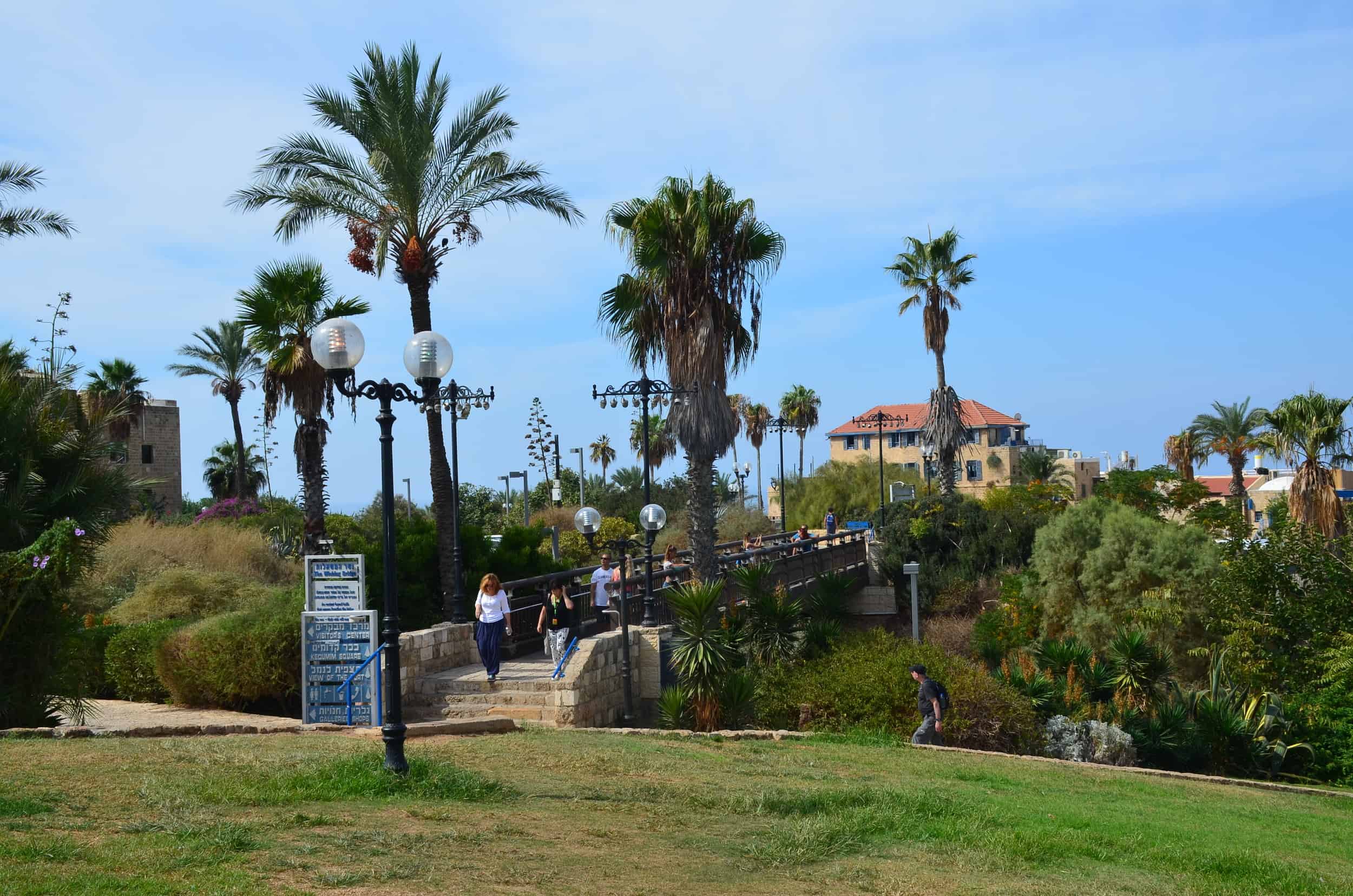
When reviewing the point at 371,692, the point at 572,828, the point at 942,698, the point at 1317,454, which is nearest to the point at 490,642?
the point at 371,692

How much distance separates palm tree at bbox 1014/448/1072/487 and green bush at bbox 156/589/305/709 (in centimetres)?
5555

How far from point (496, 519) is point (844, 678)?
3950 centimetres

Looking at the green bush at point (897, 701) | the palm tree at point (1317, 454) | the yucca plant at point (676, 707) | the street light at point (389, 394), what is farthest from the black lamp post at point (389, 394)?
the palm tree at point (1317, 454)

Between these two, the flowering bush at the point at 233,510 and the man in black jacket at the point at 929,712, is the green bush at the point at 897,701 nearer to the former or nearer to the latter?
the man in black jacket at the point at 929,712

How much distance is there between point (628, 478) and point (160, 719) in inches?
2301

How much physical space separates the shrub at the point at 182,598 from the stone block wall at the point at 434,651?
4.87 m

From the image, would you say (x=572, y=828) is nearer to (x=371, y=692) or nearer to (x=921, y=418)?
(x=371, y=692)

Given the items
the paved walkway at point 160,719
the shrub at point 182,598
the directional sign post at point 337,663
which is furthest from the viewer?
the shrub at point 182,598

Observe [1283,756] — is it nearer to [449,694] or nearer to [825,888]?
[449,694]

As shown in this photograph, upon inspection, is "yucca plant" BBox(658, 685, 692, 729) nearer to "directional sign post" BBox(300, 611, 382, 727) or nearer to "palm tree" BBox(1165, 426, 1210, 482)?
"directional sign post" BBox(300, 611, 382, 727)

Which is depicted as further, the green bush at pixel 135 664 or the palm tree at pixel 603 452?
the palm tree at pixel 603 452

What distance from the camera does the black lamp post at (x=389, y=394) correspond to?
953 centimetres

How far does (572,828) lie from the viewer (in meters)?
8.38

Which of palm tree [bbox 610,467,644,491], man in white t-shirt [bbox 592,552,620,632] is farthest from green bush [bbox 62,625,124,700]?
palm tree [bbox 610,467,644,491]
